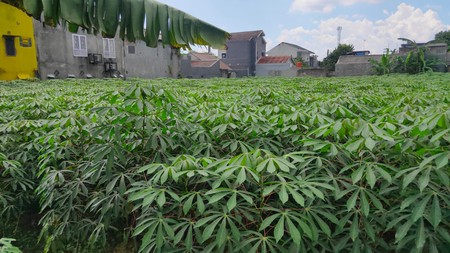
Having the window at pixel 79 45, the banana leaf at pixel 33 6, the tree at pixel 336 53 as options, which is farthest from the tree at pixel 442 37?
Result: the banana leaf at pixel 33 6

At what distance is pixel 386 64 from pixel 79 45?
57.0 feet

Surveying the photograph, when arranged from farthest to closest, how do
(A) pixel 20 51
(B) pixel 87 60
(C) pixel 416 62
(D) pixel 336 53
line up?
(D) pixel 336 53 < (C) pixel 416 62 < (B) pixel 87 60 < (A) pixel 20 51

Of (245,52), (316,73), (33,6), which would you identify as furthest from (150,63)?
(33,6)

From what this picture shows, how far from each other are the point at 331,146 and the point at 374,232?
1.38ft

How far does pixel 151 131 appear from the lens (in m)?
1.93

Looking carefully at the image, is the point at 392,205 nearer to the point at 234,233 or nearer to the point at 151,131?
the point at 234,233

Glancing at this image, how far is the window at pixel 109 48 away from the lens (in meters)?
20.6

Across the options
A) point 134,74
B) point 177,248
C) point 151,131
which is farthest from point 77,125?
point 134,74

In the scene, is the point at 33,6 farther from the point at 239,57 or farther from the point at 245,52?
the point at 239,57

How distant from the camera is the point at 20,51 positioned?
15.6 metres

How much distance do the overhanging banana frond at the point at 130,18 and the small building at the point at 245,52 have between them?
3129 centimetres

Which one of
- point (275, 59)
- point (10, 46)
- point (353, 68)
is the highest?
point (275, 59)

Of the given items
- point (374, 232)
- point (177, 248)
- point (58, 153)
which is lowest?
point (177, 248)

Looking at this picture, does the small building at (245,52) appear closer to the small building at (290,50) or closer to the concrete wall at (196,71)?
the concrete wall at (196,71)
